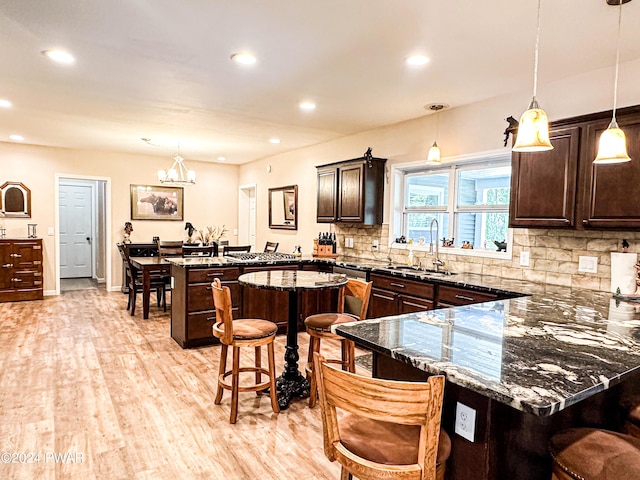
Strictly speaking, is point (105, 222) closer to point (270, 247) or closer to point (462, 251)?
point (270, 247)

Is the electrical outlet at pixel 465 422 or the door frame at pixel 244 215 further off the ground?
the door frame at pixel 244 215

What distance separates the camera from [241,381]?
3.37m

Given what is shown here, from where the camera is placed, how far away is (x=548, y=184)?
306 centimetres

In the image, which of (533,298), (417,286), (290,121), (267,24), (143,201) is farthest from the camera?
(143,201)

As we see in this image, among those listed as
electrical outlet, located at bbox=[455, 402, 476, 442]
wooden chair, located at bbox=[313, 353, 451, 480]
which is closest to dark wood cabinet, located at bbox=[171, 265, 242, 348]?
wooden chair, located at bbox=[313, 353, 451, 480]

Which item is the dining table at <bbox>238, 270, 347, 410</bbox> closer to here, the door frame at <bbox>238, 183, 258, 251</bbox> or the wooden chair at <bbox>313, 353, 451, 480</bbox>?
the wooden chair at <bbox>313, 353, 451, 480</bbox>

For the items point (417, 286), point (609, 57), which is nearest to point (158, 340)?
point (417, 286)

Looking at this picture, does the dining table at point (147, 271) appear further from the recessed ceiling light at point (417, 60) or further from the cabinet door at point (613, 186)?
the cabinet door at point (613, 186)

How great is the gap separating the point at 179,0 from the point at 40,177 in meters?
6.14

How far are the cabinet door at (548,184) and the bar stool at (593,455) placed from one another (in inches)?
78.8

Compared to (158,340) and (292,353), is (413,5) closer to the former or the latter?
(292,353)

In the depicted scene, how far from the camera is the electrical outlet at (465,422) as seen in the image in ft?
4.45

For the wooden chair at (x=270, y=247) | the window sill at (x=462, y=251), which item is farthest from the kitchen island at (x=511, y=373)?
the wooden chair at (x=270, y=247)

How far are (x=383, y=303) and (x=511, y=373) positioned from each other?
2.93 meters
